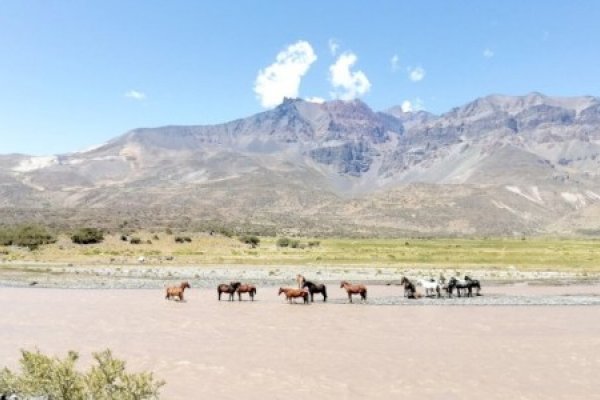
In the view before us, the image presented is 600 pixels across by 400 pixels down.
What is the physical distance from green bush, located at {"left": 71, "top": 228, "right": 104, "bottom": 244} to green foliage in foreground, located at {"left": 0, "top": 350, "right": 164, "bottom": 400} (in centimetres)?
6494

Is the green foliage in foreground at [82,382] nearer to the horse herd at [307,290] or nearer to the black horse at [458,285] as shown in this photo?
the horse herd at [307,290]

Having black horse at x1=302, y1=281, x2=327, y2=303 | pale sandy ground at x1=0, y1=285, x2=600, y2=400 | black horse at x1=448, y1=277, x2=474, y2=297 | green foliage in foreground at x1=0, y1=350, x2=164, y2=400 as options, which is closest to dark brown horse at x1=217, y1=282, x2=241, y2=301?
pale sandy ground at x1=0, y1=285, x2=600, y2=400

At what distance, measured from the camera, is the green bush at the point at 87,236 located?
7319 centimetres

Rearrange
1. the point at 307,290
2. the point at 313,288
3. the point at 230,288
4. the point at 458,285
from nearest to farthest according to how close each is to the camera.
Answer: the point at 313,288 → the point at 230,288 → the point at 307,290 → the point at 458,285

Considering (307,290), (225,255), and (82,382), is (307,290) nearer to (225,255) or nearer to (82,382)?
(82,382)

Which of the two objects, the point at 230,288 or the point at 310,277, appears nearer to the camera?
the point at 230,288

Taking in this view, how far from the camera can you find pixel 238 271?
2140 inches

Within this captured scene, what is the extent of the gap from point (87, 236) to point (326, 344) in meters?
58.9

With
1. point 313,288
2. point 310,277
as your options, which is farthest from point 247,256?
point 313,288

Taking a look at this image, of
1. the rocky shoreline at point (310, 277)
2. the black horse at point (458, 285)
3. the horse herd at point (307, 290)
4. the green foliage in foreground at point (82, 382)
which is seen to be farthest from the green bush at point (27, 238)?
the green foliage in foreground at point (82, 382)

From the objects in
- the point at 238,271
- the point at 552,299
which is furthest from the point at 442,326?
the point at 238,271

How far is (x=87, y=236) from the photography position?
244 feet

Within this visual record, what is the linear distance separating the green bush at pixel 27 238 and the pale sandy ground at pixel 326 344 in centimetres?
3898

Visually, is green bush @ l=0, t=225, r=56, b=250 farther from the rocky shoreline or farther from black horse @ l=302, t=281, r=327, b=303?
black horse @ l=302, t=281, r=327, b=303
